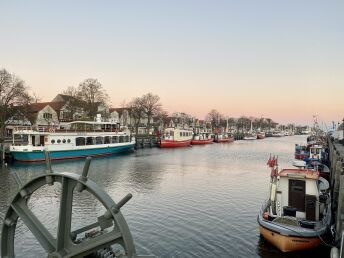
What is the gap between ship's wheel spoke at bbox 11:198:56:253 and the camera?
8926 mm

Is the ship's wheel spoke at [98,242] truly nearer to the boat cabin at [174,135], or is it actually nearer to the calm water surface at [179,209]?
the calm water surface at [179,209]

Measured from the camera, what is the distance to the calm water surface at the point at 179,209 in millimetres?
15547

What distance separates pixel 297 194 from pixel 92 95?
216ft

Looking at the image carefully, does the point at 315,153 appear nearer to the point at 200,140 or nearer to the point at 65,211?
the point at 65,211

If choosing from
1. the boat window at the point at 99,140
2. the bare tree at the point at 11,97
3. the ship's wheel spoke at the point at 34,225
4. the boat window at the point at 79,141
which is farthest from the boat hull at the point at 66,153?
the ship's wheel spoke at the point at 34,225

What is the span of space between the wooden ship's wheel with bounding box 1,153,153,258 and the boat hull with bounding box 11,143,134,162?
121 feet

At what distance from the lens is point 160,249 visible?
50.4 ft

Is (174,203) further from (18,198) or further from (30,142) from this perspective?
(30,142)

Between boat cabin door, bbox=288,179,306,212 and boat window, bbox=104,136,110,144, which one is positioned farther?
boat window, bbox=104,136,110,144

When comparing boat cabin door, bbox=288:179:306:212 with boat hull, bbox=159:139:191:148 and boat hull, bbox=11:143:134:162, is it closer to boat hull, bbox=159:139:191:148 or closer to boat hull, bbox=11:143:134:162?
boat hull, bbox=11:143:134:162

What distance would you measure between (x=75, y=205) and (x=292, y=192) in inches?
566

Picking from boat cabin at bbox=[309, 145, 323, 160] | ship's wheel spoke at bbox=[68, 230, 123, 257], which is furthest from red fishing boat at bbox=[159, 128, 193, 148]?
ship's wheel spoke at bbox=[68, 230, 123, 257]

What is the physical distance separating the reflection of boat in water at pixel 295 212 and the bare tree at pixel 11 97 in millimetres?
51903

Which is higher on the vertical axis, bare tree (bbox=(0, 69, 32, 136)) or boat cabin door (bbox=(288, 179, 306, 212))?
bare tree (bbox=(0, 69, 32, 136))
